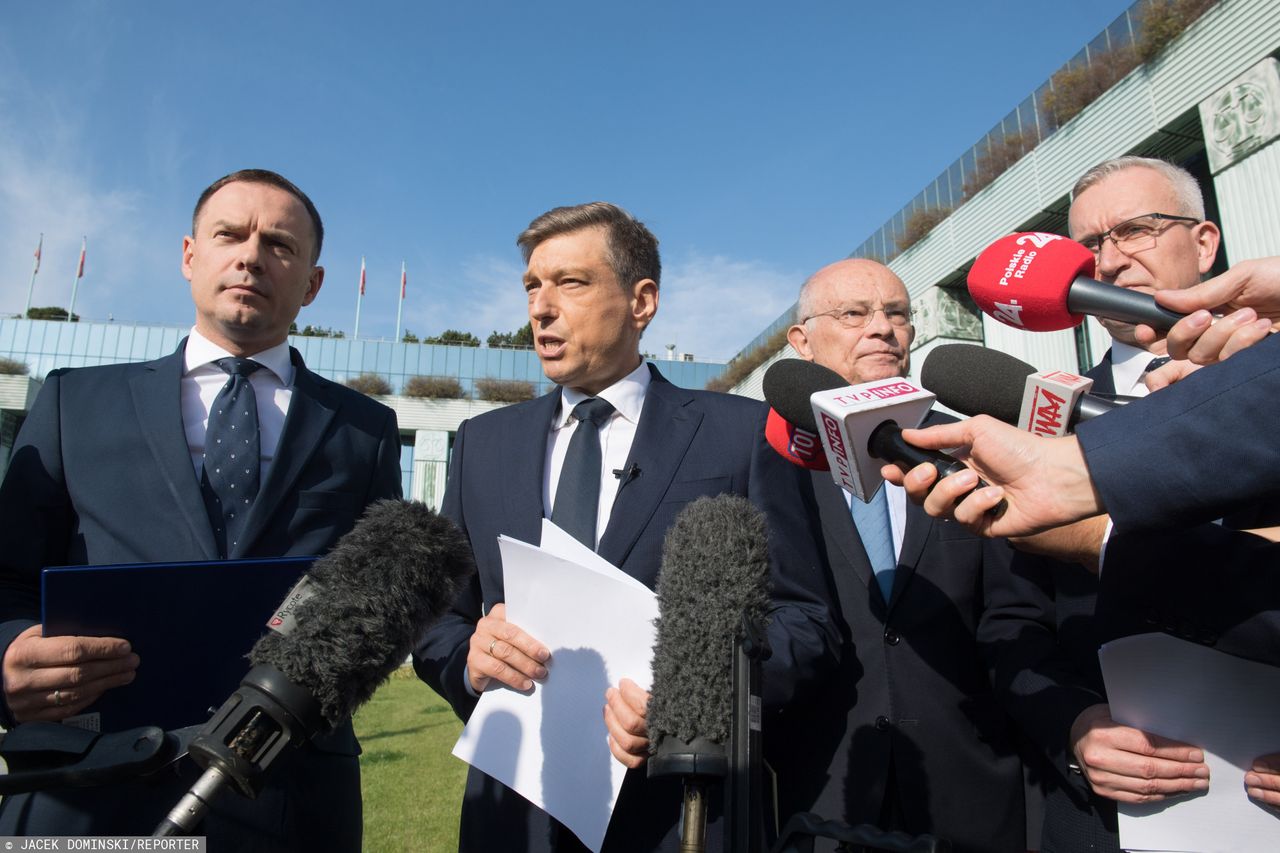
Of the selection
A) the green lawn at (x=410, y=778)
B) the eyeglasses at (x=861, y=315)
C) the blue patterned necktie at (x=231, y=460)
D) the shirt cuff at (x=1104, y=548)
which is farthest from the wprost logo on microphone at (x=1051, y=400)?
the green lawn at (x=410, y=778)

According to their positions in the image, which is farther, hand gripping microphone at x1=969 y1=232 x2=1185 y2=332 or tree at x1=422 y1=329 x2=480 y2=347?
tree at x1=422 y1=329 x2=480 y2=347

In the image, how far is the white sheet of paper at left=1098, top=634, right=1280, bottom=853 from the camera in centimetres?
174

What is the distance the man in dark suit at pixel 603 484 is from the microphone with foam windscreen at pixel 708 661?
1.17 feet

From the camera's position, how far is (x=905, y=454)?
1555 mm

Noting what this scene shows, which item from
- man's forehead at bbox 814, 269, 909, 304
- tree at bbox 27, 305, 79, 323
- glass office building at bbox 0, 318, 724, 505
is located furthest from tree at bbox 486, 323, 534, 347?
man's forehead at bbox 814, 269, 909, 304

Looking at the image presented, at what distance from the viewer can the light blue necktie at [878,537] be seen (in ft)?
9.41

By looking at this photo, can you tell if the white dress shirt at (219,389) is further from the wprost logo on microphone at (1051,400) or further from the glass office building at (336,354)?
the glass office building at (336,354)

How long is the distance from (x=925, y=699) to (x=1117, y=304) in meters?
1.45

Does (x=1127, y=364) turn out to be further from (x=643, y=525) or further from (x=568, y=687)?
(x=568, y=687)

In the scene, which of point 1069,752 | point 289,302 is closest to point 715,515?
point 1069,752

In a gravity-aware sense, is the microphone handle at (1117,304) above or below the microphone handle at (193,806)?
above

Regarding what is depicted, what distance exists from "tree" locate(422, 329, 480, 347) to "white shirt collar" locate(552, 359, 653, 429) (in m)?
48.4

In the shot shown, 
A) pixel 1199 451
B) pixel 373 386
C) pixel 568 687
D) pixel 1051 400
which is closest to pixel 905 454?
pixel 1051 400

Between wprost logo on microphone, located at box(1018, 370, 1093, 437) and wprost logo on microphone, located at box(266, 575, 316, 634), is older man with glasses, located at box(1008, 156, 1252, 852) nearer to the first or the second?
wprost logo on microphone, located at box(1018, 370, 1093, 437)
